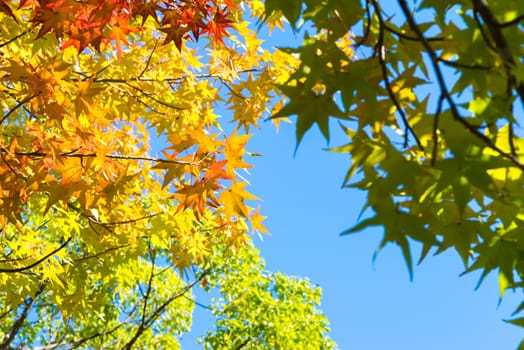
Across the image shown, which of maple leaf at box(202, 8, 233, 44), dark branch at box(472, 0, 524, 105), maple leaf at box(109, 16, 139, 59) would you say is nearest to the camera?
dark branch at box(472, 0, 524, 105)

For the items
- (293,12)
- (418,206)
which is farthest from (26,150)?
(418,206)

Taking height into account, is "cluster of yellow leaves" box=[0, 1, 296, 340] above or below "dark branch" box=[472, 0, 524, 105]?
above

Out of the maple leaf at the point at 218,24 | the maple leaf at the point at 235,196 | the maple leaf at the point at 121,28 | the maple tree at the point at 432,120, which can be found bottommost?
the maple tree at the point at 432,120

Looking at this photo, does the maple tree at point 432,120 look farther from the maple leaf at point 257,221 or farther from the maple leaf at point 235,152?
the maple leaf at point 257,221

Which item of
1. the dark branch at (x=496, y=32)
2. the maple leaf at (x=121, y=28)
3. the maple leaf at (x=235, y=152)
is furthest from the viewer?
the maple leaf at (x=121, y=28)

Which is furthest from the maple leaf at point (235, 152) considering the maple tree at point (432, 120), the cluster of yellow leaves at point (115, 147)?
the maple tree at point (432, 120)

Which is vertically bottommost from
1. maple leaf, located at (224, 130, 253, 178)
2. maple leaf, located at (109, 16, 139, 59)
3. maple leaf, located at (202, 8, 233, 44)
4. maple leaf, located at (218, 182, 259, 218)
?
maple leaf, located at (218, 182, 259, 218)

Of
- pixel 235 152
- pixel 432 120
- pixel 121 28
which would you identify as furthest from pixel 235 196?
pixel 432 120

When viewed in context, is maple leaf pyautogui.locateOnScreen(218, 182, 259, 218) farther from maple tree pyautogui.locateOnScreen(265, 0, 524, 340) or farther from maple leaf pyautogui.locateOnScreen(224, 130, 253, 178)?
maple tree pyautogui.locateOnScreen(265, 0, 524, 340)

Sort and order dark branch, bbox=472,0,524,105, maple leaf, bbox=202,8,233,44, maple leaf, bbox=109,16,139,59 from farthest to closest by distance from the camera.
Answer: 1. maple leaf, bbox=202,8,233,44
2. maple leaf, bbox=109,16,139,59
3. dark branch, bbox=472,0,524,105

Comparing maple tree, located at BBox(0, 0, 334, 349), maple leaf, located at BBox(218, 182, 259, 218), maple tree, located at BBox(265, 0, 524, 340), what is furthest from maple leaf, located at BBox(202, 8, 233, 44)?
maple tree, located at BBox(265, 0, 524, 340)

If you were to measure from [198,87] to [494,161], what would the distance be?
131 inches

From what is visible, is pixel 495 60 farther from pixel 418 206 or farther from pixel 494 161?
pixel 418 206

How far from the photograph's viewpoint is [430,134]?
4.45ft
